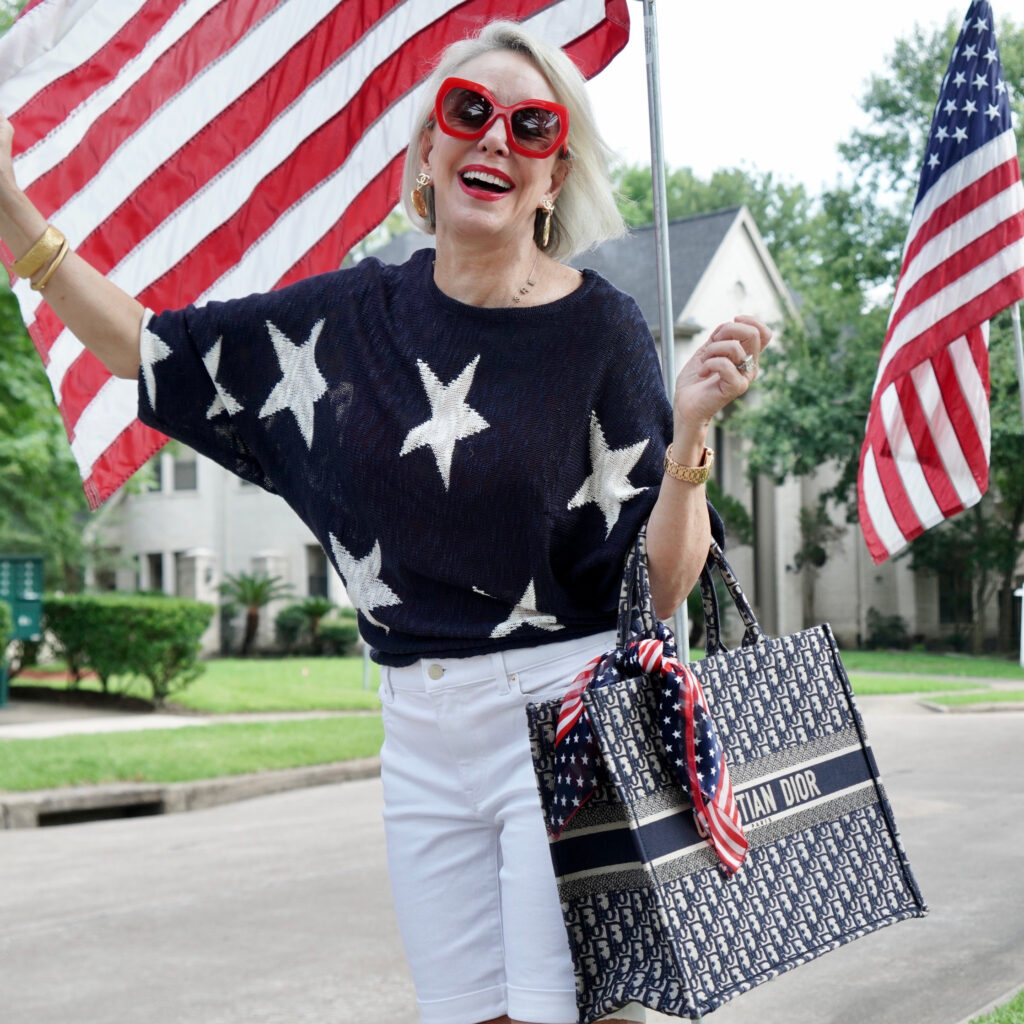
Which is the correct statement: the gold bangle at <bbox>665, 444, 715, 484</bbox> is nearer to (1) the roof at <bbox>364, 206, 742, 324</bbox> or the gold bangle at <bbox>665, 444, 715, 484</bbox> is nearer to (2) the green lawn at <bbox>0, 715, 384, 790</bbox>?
(2) the green lawn at <bbox>0, 715, 384, 790</bbox>

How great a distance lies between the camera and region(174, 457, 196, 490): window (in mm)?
36531

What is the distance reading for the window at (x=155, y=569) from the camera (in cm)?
3781

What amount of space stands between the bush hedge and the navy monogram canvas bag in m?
Result: 15.8

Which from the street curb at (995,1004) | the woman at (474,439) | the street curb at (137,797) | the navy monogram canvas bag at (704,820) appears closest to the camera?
the navy monogram canvas bag at (704,820)

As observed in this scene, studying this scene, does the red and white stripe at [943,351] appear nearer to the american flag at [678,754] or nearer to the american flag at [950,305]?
the american flag at [950,305]

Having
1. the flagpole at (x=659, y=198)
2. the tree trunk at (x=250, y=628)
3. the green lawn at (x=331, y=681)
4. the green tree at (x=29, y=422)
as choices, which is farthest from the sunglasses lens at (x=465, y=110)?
the tree trunk at (x=250, y=628)

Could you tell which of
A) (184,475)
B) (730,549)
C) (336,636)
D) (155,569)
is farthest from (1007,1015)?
(155,569)

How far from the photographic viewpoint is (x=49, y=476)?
18.9 m

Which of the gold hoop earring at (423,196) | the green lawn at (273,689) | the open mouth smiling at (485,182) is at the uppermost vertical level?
the gold hoop earring at (423,196)

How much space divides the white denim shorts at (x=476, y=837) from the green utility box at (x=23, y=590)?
16.9m

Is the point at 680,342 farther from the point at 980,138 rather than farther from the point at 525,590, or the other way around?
the point at 525,590

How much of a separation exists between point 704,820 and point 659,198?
5.48 feet

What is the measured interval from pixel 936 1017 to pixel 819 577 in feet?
102

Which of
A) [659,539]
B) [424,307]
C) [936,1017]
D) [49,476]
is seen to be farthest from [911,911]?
[49,476]
